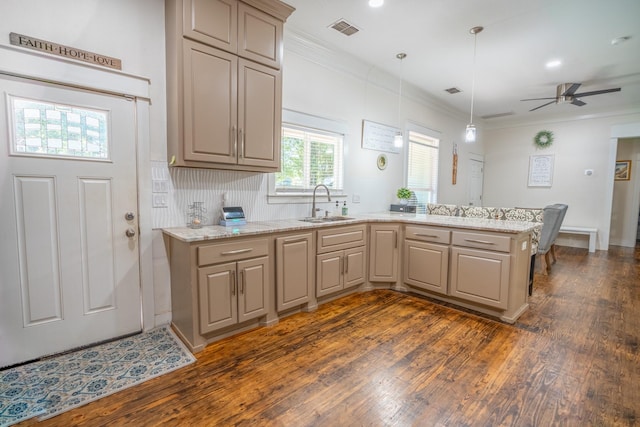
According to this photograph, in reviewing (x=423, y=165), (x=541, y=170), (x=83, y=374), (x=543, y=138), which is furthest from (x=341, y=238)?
(x=543, y=138)

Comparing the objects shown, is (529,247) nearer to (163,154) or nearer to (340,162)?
(340,162)

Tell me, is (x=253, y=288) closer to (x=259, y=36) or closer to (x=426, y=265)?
(x=426, y=265)

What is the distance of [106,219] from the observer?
2211 mm

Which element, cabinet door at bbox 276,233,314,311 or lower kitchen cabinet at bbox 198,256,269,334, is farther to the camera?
cabinet door at bbox 276,233,314,311

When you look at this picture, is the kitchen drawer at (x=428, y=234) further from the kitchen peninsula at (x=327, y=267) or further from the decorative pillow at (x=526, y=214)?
the decorative pillow at (x=526, y=214)

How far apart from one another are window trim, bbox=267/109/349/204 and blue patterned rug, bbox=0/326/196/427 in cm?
161

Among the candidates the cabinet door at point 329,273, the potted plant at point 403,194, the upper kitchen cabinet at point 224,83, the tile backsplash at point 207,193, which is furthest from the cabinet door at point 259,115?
the potted plant at point 403,194

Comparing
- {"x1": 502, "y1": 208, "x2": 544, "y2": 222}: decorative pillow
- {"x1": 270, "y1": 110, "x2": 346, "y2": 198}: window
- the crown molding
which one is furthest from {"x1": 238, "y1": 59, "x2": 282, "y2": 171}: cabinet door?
{"x1": 502, "y1": 208, "x2": 544, "y2": 222}: decorative pillow

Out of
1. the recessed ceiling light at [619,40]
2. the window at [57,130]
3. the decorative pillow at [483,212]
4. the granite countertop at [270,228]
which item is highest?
the recessed ceiling light at [619,40]

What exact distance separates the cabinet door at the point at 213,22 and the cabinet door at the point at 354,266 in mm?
2228

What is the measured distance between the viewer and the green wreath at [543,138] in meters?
6.53

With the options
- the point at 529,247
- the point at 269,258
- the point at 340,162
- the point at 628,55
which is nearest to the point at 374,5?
the point at 340,162

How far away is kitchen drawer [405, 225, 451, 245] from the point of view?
3043 millimetres

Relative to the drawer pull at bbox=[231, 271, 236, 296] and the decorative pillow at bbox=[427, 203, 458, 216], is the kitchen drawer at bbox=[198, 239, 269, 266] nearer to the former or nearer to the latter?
the drawer pull at bbox=[231, 271, 236, 296]
